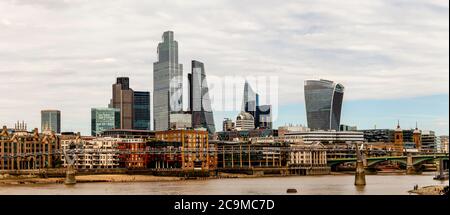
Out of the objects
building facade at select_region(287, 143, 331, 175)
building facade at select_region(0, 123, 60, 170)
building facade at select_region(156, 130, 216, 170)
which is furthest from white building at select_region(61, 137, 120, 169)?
building facade at select_region(287, 143, 331, 175)

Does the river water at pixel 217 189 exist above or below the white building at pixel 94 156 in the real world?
below

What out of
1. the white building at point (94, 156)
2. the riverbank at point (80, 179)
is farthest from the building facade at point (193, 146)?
the riverbank at point (80, 179)

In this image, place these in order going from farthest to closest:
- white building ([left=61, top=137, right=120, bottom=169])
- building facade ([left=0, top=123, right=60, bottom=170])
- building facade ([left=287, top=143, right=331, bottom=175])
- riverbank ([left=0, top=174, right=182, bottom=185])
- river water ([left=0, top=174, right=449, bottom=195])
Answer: building facade ([left=287, top=143, right=331, bottom=175])
white building ([left=61, top=137, right=120, bottom=169])
building facade ([left=0, top=123, right=60, bottom=170])
riverbank ([left=0, top=174, right=182, bottom=185])
river water ([left=0, top=174, right=449, bottom=195])

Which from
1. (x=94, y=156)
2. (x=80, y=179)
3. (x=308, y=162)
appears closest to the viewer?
(x=80, y=179)

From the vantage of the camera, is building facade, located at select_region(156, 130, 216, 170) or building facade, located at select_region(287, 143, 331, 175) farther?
building facade, located at select_region(287, 143, 331, 175)

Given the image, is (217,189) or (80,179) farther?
(80,179)

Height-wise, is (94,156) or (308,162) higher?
(94,156)

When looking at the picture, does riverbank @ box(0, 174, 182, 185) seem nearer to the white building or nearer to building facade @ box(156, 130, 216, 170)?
the white building

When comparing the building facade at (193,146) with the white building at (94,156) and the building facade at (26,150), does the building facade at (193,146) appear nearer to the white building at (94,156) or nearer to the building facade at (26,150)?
the white building at (94,156)

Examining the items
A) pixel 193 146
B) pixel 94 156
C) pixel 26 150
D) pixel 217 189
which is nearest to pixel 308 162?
pixel 193 146

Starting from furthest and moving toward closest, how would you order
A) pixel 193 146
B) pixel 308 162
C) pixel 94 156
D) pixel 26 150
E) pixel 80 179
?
pixel 308 162
pixel 193 146
pixel 94 156
pixel 26 150
pixel 80 179

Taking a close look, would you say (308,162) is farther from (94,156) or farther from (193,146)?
(94,156)
